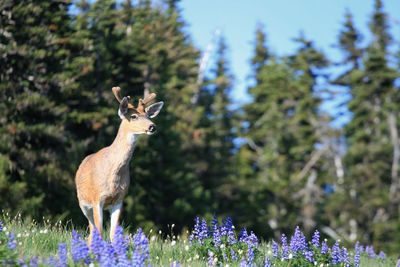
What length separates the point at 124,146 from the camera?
7.19 metres

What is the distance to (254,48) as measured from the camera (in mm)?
46344

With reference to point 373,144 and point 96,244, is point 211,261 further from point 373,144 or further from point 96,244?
point 373,144

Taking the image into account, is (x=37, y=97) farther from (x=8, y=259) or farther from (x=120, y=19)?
(x=8, y=259)

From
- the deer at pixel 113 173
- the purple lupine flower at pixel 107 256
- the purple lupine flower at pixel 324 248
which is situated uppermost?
the deer at pixel 113 173

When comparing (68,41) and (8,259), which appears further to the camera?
(68,41)

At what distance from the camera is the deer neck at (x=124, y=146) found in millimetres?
7102

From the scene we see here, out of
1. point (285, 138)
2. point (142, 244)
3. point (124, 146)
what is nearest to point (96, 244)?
point (142, 244)

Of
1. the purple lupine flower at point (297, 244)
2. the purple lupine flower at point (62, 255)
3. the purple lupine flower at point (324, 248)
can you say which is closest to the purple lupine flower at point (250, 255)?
the purple lupine flower at point (297, 244)

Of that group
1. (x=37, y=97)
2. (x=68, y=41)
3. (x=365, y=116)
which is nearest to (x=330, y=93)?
(x=365, y=116)

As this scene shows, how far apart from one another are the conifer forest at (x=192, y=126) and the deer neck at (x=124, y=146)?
422 inches

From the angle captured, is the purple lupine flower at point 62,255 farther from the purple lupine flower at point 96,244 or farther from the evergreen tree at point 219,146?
the evergreen tree at point 219,146

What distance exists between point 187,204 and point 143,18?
10.9m

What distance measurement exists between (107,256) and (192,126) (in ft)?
92.0

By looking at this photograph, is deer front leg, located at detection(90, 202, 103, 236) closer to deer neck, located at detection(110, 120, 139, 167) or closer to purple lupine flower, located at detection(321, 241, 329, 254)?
deer neck, located at detection(110, 120, 139, 167)
